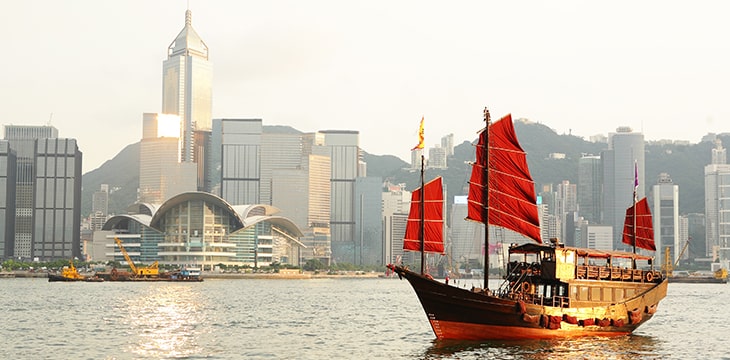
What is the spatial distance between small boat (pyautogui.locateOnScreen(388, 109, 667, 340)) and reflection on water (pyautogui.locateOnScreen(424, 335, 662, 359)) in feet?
2.05

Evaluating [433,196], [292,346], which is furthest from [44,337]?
[433,196]

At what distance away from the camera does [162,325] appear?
256 ft

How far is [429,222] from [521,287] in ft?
23.5

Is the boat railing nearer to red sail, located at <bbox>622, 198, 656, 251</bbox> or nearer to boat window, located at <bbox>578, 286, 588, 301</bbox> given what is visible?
boat window, located at <bbox>578, 286, 588, 301</bbox>

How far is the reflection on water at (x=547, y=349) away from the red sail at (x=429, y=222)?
20.6 feet

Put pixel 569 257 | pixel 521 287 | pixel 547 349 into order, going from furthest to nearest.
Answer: pixel 569 257
pixel 521 287
pixel 547 349

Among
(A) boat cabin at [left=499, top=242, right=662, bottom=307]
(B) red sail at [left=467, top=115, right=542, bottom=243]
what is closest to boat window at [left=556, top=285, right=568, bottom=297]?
(A) boat cabin at [left=499, top=242, right=662, bottom=307]

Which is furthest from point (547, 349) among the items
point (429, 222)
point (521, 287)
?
point (429, 222)

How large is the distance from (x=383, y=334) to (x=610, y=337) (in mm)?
16448

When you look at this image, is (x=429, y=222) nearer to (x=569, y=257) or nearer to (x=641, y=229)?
(x=569, y=257)

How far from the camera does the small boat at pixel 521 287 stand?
59.1 m

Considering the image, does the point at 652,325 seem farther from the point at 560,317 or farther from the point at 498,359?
the point at 498,359

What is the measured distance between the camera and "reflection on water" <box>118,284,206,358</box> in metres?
59.3

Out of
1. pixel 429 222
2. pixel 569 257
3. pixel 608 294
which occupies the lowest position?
pixel 608 294
